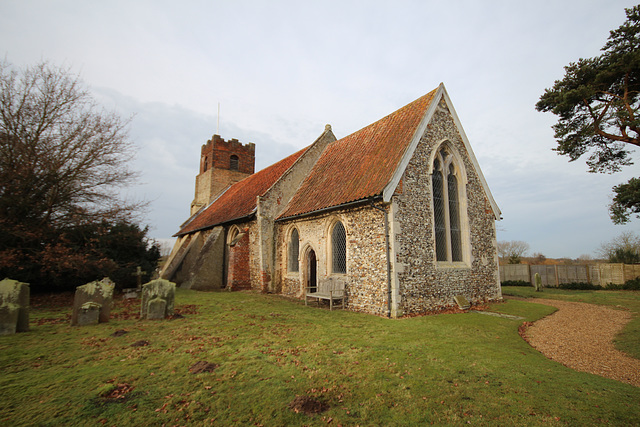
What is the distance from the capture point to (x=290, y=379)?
4.91m

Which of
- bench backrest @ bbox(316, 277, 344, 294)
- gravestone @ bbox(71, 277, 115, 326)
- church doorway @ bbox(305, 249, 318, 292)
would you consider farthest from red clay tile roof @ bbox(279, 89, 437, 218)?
gravestone @ bbox(71, 277, 115, 326)

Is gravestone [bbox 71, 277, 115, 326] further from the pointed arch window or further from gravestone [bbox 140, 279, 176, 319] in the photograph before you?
the pointed arch window

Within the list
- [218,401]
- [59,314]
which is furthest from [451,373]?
[59,314]

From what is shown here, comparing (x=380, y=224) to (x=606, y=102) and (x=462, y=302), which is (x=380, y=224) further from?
(x=606, y=102)

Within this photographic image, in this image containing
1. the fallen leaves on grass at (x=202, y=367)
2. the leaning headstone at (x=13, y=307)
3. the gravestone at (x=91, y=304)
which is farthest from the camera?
the gravestone at (x=91, y=304)

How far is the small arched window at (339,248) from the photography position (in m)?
12.1

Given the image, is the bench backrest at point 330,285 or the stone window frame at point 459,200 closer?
the bench backrest at point 330,285

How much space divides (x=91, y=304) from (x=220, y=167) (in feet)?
74.2

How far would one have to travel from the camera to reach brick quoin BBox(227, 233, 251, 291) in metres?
16.3

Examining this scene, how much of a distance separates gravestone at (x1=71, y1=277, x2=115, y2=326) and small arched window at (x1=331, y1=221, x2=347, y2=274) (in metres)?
7.55

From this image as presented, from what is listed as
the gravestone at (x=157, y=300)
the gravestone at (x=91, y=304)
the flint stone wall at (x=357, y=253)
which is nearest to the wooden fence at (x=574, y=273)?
the flint stone wall at (x=357, y=253)

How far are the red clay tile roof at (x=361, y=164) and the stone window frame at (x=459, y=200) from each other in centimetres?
162

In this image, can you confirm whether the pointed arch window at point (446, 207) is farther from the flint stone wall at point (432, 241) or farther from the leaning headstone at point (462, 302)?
the leaning headstone at point (462, 302)

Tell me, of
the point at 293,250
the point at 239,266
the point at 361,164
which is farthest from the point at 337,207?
the point at 239,266
